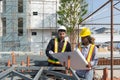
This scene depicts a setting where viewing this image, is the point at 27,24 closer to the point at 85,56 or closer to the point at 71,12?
the point at 71,12

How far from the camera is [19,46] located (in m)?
35.8

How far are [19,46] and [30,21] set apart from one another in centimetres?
420

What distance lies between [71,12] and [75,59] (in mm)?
30708

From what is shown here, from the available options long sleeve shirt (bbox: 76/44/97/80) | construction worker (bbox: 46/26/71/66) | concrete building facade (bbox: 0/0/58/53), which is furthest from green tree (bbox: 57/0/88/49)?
long sleeve shirt (bbox: 76/44/97/80)

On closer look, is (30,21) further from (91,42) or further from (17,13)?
(91,42)

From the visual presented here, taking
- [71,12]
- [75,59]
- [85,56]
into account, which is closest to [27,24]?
[71,12]

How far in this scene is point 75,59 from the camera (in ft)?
15.6

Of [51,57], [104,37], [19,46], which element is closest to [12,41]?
[19,46]


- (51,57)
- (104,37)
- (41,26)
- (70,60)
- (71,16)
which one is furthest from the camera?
(104,37)

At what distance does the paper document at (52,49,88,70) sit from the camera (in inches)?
183

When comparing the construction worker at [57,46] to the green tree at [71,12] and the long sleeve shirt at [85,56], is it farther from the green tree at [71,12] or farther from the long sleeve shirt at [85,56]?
the green tree at [71,12]

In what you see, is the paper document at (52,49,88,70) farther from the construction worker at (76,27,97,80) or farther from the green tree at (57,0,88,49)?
the green tree at (57,0,88,49)

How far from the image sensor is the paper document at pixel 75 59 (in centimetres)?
464

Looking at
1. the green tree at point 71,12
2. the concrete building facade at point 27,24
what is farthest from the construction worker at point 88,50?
the concrete building facade at point 27,24
